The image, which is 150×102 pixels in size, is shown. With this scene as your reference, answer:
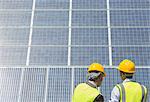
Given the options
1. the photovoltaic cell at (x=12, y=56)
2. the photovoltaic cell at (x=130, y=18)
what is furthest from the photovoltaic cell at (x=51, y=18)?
the photovoltaic cell at (x=130, y=18)

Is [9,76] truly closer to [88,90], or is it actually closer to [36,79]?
[36,79]

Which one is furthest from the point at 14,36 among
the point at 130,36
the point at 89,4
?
the point at 130,36

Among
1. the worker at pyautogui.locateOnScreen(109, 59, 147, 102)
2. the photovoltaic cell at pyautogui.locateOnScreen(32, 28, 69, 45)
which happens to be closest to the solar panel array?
the photovoltaic cell at pyautogui.locateOnScreen(32, 28, 69, 45)

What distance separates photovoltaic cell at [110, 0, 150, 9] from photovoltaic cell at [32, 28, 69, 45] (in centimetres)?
225

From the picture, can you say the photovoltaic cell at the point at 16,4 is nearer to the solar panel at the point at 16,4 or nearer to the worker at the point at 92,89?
the solar panel at the point at 16,4

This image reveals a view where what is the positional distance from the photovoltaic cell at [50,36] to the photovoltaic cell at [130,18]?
192 cm

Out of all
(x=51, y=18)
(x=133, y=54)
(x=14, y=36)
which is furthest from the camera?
(x=51, y=18)

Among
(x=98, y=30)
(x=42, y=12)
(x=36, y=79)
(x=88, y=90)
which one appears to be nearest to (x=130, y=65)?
(x=88, y=90)

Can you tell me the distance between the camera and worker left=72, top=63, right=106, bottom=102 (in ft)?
14.0

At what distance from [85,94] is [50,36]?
7385 millimetres

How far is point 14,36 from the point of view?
11.6 metres

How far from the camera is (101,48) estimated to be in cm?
1118

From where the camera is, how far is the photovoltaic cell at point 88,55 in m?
10.9

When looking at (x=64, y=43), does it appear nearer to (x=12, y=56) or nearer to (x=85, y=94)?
(x=12, y=56)
